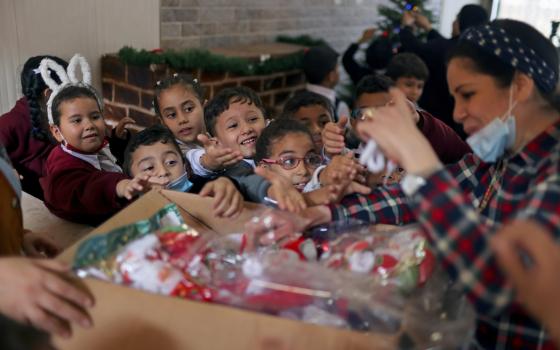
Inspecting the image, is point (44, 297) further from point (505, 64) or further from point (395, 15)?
point (395, 15)

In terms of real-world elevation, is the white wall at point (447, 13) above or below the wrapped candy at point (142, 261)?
above

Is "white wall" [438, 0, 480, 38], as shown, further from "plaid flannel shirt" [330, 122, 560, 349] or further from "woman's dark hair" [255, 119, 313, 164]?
"plaid flannel shirt" [330, 122, 560, 349]

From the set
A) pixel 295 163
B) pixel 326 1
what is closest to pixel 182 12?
pixel 326 1

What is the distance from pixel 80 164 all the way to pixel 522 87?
137 centimetres

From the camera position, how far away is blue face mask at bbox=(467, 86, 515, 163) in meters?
1.10

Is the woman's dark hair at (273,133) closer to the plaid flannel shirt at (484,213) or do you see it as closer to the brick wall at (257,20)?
the plaid flannel shirt at (484,213)

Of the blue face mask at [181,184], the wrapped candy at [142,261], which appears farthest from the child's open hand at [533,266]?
the blue face mask at [181,184]

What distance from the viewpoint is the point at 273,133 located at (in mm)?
1862

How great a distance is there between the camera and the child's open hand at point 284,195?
1.28 meters

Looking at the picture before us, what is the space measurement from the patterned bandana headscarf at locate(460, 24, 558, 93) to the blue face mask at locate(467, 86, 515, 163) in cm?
5

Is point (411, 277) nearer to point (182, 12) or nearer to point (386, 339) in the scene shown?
point (386, 339)

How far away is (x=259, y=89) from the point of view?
12.5ft

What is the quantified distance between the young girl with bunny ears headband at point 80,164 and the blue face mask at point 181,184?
15 centimetres

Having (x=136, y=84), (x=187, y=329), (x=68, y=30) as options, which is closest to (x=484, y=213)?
(x=187, y=329)
